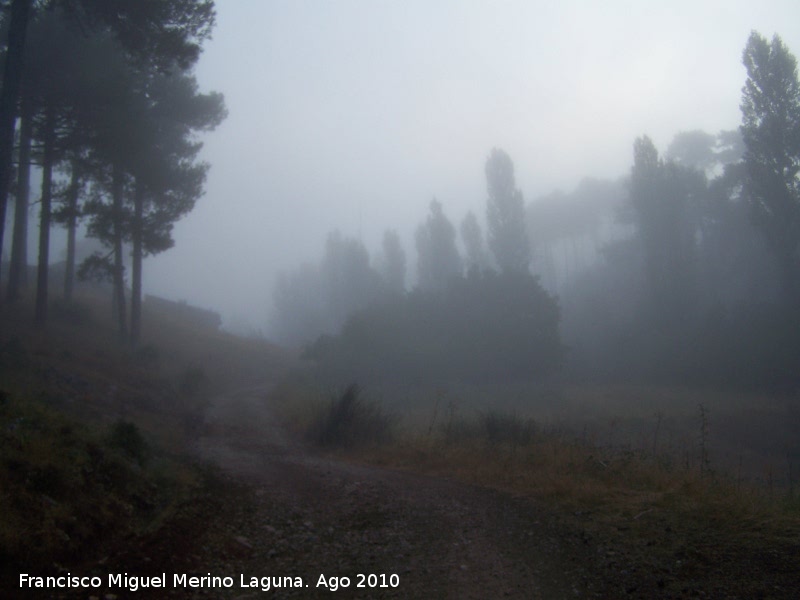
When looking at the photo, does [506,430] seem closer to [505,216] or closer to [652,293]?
[652,293]

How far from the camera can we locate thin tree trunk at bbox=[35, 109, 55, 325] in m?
18.0

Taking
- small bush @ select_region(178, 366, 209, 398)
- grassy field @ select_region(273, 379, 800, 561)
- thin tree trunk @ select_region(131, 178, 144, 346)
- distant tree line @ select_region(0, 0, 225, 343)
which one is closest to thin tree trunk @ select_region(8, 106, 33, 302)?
distant tree line @ select_region(0, 0, 225, 343)

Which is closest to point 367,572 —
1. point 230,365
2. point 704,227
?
point 230,365

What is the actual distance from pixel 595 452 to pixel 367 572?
6607 millimetres

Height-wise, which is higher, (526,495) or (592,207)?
(592,207)

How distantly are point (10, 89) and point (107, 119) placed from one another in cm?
601

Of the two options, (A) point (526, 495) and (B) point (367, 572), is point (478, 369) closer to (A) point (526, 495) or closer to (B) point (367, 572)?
(A) point (526, 495)

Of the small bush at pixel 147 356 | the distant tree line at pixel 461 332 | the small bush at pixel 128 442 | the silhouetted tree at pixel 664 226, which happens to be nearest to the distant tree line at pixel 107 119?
the small bush at pixel 147 356

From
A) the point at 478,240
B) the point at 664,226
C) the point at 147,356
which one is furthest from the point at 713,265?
the point at 147,356

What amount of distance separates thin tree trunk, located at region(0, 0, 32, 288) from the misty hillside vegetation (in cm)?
2294

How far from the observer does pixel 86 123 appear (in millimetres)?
18125

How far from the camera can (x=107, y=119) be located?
59.2 feet

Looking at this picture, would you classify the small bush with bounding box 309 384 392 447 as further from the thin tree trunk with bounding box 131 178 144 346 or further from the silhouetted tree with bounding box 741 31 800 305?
the silhouetted tree with bounding box 741 31 800 305

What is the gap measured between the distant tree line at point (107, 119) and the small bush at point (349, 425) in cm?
922
